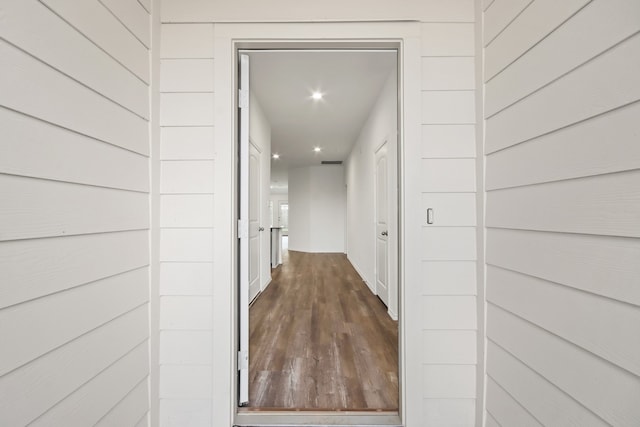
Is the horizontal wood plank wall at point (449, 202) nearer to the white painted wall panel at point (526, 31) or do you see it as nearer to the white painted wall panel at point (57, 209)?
the white painted wall panel at point (526, 31)

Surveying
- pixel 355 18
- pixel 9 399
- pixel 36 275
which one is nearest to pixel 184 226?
pixel 36 275

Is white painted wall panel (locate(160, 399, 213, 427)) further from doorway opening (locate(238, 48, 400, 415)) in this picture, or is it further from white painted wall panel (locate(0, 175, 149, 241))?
white painted wall panel (locate(0, 175, 149, 241))

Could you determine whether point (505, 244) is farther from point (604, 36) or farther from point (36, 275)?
point (36, 275)

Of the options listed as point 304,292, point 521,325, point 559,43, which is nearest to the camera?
point 559,43

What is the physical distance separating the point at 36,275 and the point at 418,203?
1487 millimetres

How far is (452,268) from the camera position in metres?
1.39

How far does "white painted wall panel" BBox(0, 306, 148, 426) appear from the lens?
0.71 meters

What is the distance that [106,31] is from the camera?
105 centimetres

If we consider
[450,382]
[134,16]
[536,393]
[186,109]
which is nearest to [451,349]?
[450,382]

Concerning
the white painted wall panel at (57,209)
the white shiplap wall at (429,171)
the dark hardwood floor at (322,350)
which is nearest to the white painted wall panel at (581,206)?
the white shiplap wall at (429,171)

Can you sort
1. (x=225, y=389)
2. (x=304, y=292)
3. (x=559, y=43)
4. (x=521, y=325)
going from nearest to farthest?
(x=559, y=43)
(x=521, y=325)
(x=225, y=389)
(x=304, y=292)

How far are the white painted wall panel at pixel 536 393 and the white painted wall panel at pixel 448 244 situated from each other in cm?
44

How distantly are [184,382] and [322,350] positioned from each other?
45.8 inches

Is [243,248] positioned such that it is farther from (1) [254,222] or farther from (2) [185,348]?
(1) [254,222]
